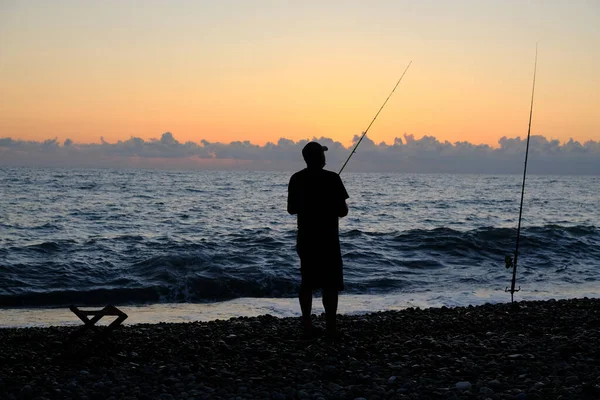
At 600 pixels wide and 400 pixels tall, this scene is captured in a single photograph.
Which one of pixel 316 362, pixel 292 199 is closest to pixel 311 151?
pixel 292 199

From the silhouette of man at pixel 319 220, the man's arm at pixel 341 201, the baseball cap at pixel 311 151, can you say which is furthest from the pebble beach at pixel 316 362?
the baseball cap at pixel 311 151

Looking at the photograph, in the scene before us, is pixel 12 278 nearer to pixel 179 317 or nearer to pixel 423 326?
pixel 179 317

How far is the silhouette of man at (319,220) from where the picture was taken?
584cm

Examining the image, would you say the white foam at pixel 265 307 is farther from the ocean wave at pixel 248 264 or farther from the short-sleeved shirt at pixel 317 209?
the short-sleeved shirt at pixel 317 209

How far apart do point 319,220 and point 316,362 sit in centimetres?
143

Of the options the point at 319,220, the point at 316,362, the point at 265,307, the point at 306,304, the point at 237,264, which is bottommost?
the point at 265,307

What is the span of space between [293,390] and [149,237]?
1445 centimetres

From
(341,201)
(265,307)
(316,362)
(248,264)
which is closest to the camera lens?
(316,362)

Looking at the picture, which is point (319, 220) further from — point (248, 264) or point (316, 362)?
point (248, 264)

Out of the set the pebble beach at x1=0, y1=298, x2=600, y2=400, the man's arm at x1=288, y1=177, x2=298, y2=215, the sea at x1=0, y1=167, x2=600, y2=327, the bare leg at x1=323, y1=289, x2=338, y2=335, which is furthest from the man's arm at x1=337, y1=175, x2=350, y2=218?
the sea at x1=0, y1=167, x2=600, y2=327

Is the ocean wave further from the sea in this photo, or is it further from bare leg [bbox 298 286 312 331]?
bare leg [bbox 298 286 312 331]

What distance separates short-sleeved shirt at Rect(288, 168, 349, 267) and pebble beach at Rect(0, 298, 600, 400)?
963mm

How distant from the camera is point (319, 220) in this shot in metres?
5.93

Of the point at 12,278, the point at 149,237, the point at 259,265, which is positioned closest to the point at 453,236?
the point at 259,265
